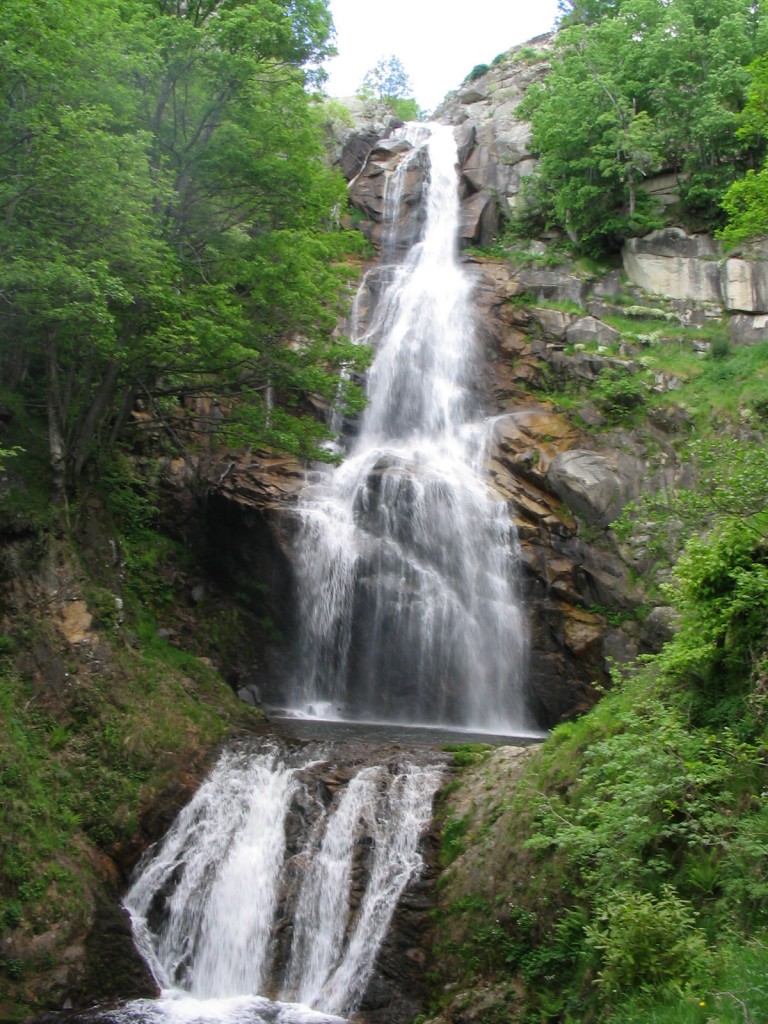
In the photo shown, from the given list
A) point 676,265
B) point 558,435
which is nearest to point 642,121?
point 676,265

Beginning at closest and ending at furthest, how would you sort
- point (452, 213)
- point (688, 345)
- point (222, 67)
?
point (222, 67), point (688, 345), point (452, 213)

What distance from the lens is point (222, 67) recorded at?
13.8 m

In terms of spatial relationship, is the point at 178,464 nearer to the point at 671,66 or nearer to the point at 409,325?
the point at 409,325

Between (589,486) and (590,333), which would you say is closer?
(589,486)

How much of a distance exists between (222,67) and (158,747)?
10924 mm

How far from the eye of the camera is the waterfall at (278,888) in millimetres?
9125

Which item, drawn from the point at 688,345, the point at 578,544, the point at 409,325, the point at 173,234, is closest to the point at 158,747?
the point at 173,234

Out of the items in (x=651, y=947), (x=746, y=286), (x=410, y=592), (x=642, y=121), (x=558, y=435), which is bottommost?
(x=651, y=947)

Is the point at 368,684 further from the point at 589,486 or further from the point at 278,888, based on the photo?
the point at 278,888

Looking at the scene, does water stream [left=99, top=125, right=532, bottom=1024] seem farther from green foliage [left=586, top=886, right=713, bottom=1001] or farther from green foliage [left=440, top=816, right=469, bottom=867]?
green foliage [left=586, top=886, right=713, bottom=1001]

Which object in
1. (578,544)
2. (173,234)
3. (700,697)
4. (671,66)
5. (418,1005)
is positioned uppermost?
(671,66)

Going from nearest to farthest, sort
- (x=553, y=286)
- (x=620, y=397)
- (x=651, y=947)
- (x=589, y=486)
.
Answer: (x=651, y=947), (x=589, y=486), (x=620, y=397), (x=553, y=286)

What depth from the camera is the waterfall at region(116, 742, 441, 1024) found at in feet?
29.9

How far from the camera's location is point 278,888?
33.0 ft
